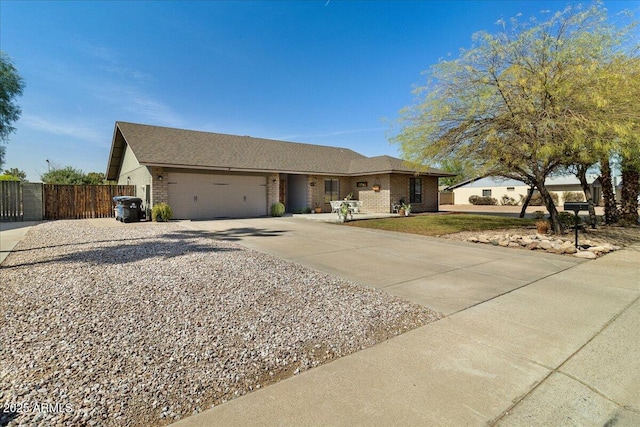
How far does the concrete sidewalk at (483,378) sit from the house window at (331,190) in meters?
17.9

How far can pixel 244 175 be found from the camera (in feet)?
60.6

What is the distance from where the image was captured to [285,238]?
398 inches

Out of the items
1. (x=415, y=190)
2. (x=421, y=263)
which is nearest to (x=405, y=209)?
(x=415, y=190)

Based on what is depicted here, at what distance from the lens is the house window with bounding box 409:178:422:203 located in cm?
2166

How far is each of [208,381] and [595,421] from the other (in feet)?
9.25

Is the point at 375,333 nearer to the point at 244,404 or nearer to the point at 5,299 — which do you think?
the point at 244,404

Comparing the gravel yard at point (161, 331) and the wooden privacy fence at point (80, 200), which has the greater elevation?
the wooden privacy fence at point (80, 200)

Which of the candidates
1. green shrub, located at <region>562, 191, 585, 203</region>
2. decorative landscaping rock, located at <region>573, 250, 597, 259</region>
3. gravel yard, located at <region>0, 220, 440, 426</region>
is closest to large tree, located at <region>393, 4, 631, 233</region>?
decorative landscaping rock, located at <region>573, 250, 597, 259</region>

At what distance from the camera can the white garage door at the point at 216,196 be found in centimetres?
1619

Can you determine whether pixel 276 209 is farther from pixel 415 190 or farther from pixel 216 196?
pixel 415 190

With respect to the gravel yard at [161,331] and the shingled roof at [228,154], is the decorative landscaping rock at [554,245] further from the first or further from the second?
the shingled roof at [228,154]

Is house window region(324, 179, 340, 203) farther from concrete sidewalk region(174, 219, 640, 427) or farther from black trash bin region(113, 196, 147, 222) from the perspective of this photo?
concrete sidewalk region(174, 219, 640, 427)

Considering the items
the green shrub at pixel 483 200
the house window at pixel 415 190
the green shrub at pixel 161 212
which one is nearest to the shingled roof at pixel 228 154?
Result: the house window at pixel 415 190

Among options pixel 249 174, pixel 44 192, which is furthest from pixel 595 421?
pixel 44 192
